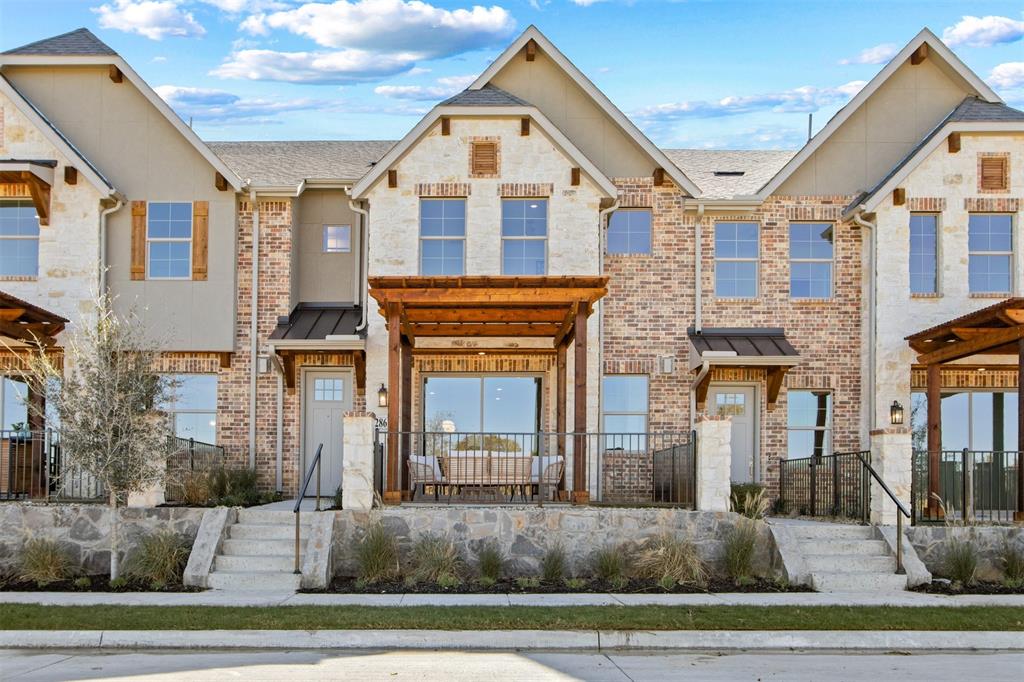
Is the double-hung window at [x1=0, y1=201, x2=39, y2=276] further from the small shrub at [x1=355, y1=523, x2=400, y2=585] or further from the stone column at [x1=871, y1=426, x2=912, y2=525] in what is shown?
the stone column at [x1=871, y1=426, x2=912, y2=525]

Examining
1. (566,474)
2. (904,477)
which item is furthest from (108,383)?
(904,477)

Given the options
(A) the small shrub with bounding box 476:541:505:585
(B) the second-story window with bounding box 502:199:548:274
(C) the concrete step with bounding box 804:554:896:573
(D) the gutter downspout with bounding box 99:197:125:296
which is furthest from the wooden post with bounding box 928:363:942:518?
(D) the gutter downspout with bounding box 99:197:125:296

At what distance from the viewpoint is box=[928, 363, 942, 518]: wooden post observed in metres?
18.4

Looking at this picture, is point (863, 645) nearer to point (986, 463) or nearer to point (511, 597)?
point (511, 597)

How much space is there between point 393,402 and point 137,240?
23.9ft

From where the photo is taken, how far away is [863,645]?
1068 cm

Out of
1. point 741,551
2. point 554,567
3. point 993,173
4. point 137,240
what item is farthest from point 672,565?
point 137,240

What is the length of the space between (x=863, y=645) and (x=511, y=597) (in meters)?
4.22

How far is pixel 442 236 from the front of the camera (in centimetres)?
2005

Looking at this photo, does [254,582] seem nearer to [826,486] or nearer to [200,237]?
[200,237]

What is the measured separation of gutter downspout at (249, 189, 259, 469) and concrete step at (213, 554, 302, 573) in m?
6.31

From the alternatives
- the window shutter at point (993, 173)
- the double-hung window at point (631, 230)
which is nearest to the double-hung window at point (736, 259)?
the double-hung window at point (631, 230)

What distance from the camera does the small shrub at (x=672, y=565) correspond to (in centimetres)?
1402

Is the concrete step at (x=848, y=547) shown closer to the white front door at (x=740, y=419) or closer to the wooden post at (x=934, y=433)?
the wooden post at (x=934, y=433)
